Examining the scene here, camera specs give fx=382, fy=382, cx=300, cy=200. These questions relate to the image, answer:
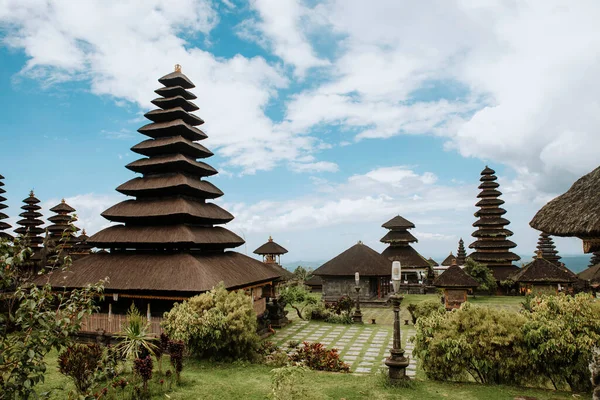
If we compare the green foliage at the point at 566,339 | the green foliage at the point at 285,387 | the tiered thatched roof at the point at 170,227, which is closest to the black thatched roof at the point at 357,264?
the tiered thatched roof at the point at 170,227

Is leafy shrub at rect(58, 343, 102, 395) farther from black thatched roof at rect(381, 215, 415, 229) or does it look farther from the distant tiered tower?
the distant tiered tower

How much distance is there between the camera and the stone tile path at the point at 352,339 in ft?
43.7

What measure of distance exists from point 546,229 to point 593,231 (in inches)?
55.6

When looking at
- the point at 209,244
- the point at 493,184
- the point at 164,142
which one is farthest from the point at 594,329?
the point at 493,184

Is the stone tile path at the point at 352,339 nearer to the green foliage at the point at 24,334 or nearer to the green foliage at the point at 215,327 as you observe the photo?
the green foliage at the point at 215,327

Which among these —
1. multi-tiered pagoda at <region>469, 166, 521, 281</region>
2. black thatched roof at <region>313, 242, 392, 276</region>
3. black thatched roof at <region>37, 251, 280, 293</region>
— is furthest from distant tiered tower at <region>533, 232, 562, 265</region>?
black thatched roof at <region>37, 251, 280, 293</region>

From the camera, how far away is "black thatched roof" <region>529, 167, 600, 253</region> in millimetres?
7512

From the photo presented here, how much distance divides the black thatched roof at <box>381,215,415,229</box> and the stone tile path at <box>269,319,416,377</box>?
58.9ft

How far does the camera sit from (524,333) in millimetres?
9234

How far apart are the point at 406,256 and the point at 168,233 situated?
996 inches

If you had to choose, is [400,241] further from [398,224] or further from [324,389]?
[324,389]

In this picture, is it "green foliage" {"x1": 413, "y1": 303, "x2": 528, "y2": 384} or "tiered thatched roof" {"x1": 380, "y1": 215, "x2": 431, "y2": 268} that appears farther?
"tiered thatched roof" {"x1": 380, "y1": 215, "x2": 431, "y2": 268}

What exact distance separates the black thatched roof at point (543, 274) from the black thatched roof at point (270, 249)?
22884 millimetres

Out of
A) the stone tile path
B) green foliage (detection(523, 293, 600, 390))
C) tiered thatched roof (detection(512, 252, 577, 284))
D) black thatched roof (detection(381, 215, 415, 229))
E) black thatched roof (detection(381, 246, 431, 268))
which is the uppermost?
black thatched roof (detection(381, 215, 415, 229))
